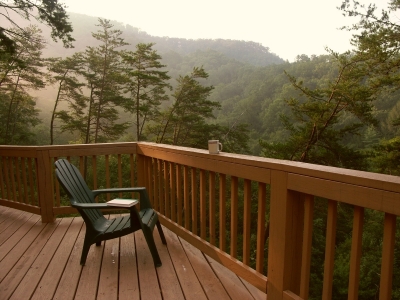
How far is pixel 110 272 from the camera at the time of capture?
247 cm

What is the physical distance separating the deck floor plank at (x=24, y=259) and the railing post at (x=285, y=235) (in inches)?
70.9

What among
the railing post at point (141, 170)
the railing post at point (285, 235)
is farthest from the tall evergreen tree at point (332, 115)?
the railing post at point (285, 235)

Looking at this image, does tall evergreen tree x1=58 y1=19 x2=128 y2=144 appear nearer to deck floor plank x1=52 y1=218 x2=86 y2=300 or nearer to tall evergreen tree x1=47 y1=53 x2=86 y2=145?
tall evergreen tree x1=47 y1=53 x2=86 y2=145

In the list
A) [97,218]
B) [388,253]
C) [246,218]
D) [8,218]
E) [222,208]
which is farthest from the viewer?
[8,218]

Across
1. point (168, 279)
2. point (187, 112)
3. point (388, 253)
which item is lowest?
point (168, 279)

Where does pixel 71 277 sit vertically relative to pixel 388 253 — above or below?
below

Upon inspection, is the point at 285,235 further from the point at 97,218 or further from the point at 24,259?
the point at 24,259

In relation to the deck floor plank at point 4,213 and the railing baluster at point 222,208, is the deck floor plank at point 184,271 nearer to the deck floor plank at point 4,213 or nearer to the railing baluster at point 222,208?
the railing baluster at point 222,208

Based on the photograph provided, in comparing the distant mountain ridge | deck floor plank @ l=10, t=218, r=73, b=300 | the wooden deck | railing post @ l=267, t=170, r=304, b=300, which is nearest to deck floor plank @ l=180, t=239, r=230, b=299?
the wooden deck

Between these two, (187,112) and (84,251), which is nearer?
(84,251)

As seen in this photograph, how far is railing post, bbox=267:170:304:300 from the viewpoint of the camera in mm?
1772

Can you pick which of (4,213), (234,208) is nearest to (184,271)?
(234,208)

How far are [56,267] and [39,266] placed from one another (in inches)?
5.8

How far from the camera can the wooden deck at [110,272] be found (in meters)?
2.16
